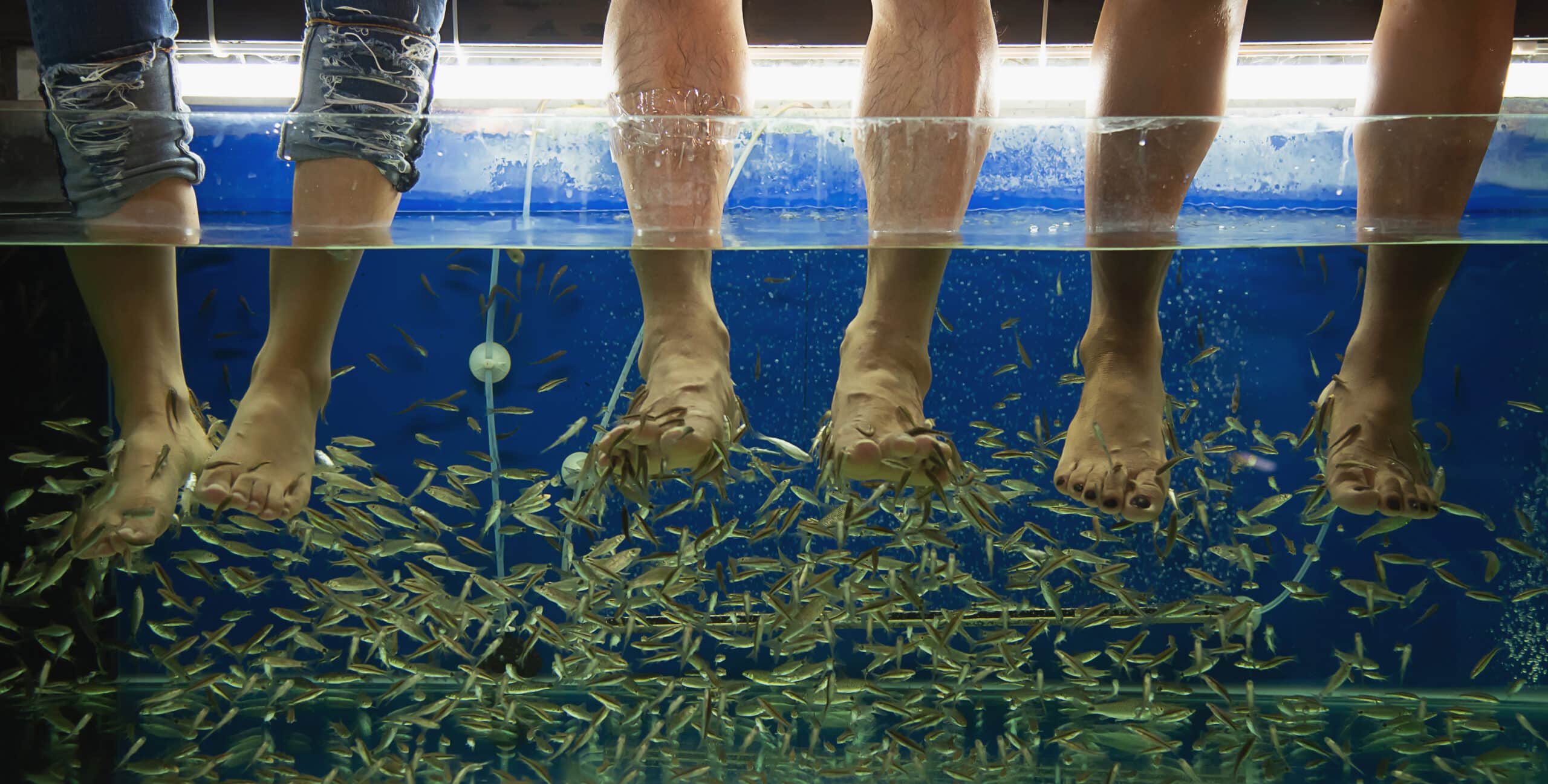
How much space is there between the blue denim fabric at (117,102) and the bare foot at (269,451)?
66 centimetres

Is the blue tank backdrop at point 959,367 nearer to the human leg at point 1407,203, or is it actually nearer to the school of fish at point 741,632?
the school of fish at point 741,632

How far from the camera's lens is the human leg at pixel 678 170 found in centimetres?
226

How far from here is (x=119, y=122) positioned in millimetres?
2477

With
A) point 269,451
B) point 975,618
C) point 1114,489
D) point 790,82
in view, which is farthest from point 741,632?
point 790,82

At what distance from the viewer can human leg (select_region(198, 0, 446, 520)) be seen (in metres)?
2.33

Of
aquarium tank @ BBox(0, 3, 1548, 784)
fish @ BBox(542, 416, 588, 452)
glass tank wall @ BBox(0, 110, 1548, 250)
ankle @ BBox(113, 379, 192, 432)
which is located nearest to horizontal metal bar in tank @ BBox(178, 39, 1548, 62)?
aquarium tank @ BBox(0, 3, 1548, 784)

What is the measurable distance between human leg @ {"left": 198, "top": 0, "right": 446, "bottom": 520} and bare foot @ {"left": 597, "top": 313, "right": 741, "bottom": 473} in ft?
2.89

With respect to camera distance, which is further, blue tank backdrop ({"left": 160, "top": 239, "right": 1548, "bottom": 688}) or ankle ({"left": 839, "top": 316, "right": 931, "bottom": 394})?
blue tank backdrop ({"left": 160, "top": 239, "right": 1548, "bottom": 688})

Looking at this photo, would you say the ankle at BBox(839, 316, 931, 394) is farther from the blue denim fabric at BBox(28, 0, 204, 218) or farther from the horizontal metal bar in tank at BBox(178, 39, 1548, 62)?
the horizontal metal bar in tank at BBox(178, 39, 1548, 62)

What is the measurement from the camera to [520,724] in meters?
3.76

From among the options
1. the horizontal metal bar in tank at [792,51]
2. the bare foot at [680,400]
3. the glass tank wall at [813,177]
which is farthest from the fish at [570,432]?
the horizontal metal bar in tank at [792,51]

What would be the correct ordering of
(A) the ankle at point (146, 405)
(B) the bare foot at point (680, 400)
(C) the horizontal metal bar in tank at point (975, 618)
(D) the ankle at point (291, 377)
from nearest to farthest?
(B) the bare foot at point (680, 400), (D) the ankle at point (291, 377), (A) the ankle at point (146, 405), (C) the horizontal metal bar in tank at point (975, 618)

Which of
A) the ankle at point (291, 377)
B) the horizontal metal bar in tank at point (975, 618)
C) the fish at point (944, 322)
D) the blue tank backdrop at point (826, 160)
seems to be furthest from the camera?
the horizontal metal bar in tank at point (975, 618)

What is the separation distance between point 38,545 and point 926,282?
351 centimetres
